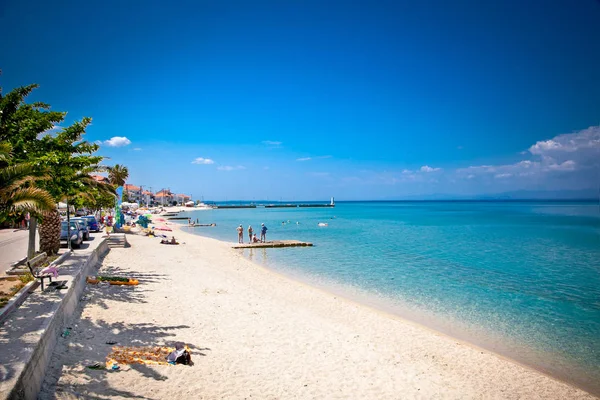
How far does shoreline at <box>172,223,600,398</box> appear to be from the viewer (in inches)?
363

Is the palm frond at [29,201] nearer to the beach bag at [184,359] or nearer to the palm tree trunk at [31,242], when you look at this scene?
the beach bag at [184,359]

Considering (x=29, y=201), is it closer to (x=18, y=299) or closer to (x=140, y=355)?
(x=18, y=299)

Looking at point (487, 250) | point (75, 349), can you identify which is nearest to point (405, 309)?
point (75, 349)

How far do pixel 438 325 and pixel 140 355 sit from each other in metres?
9.84

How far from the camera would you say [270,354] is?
868cm

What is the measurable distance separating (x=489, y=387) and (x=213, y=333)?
697 centimetres

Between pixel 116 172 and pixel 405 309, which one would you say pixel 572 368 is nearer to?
pixel 405 309

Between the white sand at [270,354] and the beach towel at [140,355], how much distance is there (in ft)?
0.81

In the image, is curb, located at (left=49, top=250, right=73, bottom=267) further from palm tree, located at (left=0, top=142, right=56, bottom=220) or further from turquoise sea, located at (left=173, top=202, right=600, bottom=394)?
turquoise sea, located at (left=173, top=202, right=600, bottom=394)

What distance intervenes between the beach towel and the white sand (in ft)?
0.81

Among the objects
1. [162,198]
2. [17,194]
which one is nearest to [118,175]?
[17,194]

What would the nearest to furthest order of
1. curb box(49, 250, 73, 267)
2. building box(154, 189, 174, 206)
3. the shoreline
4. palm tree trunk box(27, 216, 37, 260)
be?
the shoreline < palm tree trunk box(27, 216, 37, 260) < curb box(49, 250, 73, 267) < building box(154, 189, 174, 206)

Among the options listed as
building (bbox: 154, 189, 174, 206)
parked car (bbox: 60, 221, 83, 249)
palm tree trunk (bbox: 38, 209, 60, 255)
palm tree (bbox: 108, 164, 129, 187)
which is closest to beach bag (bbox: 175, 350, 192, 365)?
palm tree trunk (bbox: 38, 209, 60, 255)

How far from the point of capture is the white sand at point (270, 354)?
6.80 metres
